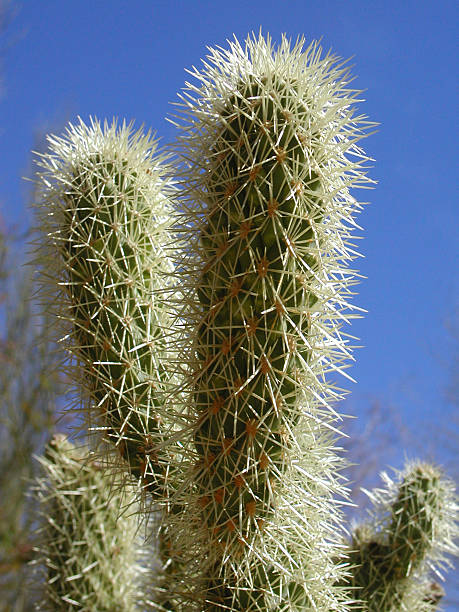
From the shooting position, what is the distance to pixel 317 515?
2086 millimetres

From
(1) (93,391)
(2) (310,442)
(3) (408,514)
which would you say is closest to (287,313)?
(2) (310,442)

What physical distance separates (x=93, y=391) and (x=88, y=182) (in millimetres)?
785

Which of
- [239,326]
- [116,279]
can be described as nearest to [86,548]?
[116,279]

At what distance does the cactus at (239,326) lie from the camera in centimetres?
178

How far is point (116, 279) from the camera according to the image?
238cm

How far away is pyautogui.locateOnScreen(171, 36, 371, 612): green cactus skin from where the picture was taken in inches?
69.8

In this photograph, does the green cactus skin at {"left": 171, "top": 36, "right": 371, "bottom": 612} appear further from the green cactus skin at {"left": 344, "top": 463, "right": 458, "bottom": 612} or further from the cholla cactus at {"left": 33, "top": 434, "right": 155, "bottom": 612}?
the cholla cactus at {"left": 33, "top": 434, "right": 155, "bottom": 612}

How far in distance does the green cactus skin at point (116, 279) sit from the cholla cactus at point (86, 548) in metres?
0.81

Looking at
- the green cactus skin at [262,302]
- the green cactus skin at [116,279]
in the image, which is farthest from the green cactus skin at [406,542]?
the green cactus skin at [116,279]

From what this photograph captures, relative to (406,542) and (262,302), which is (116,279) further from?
(406,542)

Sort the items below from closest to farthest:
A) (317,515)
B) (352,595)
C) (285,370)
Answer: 1. (285,370)
2. (317,515)
3. (352,595)

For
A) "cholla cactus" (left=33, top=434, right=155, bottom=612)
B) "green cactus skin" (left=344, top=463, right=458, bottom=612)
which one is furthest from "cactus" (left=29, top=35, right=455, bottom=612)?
"cholla cactus" (left=33, top=434, right=155, bottom=612)

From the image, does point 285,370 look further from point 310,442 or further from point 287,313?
point 310,442

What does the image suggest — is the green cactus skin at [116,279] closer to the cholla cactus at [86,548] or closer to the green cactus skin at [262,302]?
the green cactus skin at [262,302]
